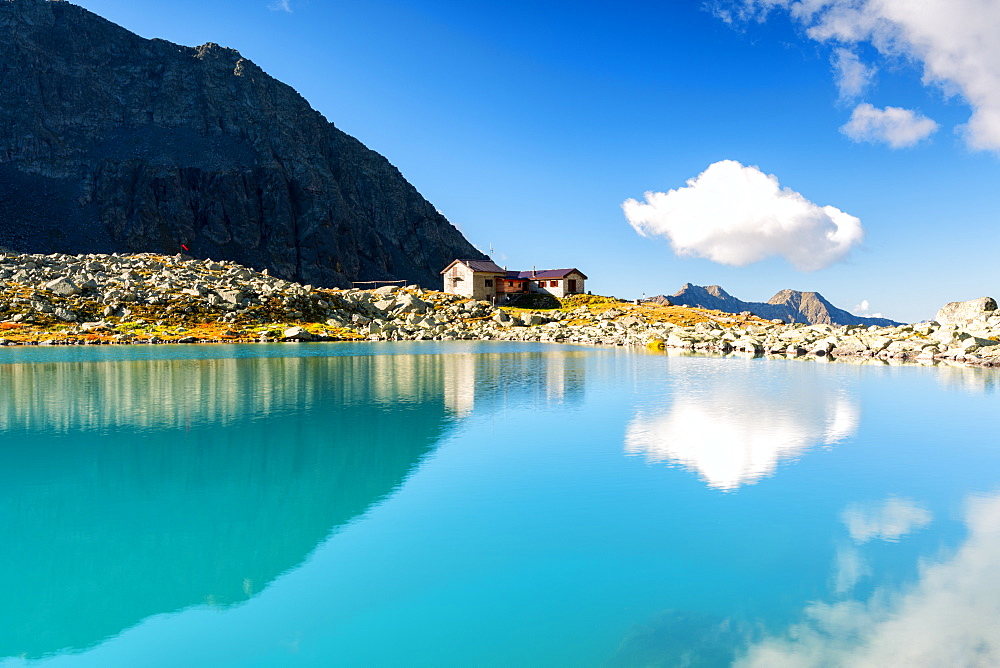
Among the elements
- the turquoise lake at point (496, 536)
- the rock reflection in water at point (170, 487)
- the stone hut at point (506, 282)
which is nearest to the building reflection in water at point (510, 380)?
the rock reflection in water at point (170, 487)

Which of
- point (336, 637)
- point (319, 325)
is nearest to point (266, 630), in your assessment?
point (336, 637)

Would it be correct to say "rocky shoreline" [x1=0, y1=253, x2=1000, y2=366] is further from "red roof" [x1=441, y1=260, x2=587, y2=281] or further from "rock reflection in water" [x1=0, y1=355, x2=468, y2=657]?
"rock reflection in water" [x1=0, y1=355, x2=468, y2=657]

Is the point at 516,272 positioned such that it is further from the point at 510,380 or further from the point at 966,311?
the point at 510,380

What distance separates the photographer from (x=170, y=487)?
17.0m

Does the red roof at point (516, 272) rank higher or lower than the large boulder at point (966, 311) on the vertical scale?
higher

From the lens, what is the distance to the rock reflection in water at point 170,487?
10898mm

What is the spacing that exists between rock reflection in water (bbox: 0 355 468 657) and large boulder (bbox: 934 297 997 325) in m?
65.6

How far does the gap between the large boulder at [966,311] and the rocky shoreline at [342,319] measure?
15 cm

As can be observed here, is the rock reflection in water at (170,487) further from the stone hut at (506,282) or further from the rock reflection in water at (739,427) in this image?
the stone hut at (506,282)

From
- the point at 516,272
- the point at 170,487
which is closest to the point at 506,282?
the point at 516,272

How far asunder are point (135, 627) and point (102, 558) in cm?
342

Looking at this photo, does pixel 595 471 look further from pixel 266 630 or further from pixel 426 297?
pixel 426 297

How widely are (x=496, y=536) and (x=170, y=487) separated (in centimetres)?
976

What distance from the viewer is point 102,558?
487 inches
